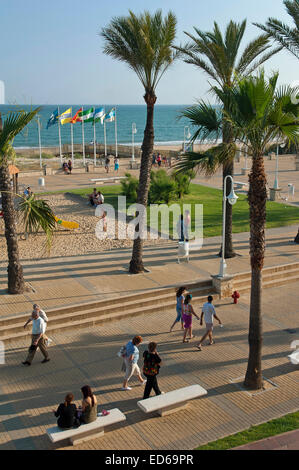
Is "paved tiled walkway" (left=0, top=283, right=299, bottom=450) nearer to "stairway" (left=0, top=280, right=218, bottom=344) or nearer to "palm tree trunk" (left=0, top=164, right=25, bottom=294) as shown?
"stairway" (left=0, top=280, right=218, bottom=344)

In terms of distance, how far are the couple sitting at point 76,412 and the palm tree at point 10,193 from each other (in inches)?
259

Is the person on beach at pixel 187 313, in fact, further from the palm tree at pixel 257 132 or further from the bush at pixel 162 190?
the bush at pixel 162 190

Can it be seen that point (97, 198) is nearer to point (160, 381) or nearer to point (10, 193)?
point (10, 193)

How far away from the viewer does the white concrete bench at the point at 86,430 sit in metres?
8.62

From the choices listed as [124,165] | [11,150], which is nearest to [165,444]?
[11,150]

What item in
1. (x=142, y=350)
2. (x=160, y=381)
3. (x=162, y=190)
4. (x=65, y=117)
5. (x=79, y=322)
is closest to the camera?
(x=160, y=381)

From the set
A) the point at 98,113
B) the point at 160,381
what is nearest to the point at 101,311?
the point at 160,381

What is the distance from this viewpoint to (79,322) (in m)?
13.8

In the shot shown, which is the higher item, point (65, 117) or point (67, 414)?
point (65, 117)

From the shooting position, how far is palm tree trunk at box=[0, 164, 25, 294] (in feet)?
46.0

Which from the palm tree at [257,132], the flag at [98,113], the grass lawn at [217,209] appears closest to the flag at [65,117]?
the flag at [98,113]

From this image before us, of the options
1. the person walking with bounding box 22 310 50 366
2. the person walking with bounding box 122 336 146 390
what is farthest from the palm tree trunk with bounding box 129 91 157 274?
the person walking with bounding box 122 336 146 390

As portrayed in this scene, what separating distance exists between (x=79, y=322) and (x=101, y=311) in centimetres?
73

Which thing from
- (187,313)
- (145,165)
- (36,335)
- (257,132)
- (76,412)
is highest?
(257,132)
